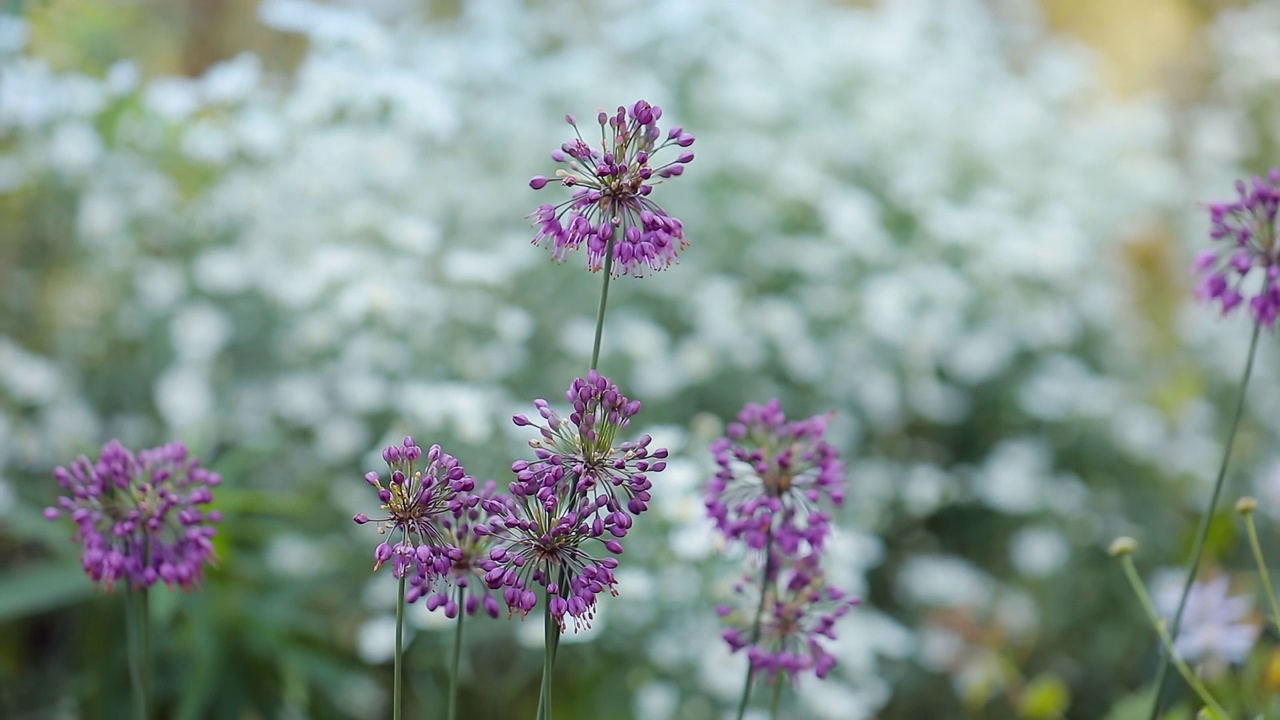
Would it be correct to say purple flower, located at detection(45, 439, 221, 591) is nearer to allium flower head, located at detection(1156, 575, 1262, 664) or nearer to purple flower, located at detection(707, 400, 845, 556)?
purple flower, located at detection(707, 400, 845, 556)

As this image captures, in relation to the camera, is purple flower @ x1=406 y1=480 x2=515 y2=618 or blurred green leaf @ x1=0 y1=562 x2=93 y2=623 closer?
purple flower @ x1=406 y1=480 x2=515 y2=618

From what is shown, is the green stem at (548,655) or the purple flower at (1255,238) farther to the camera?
the purple flower at (1255,238)

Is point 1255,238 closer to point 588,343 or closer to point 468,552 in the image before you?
point 468,552

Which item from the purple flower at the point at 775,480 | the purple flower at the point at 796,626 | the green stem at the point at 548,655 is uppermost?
the purple flower at the point at 775,480

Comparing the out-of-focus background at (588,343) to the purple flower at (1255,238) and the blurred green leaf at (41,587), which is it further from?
the purple flower at (1255,238)

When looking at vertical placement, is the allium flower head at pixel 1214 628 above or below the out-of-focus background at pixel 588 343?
below

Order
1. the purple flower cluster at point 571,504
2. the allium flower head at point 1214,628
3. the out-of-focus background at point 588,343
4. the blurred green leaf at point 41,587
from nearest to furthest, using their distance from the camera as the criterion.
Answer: the purple flower cluster at point 571,504
the allium flower head at point 1214,628
the blurred green leaf at point 41,587
the out-of-focus background at point 588,343

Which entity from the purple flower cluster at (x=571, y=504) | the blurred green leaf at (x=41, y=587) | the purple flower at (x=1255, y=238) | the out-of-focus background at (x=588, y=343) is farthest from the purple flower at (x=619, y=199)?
the blurred green leaf at (x=41, y=587)

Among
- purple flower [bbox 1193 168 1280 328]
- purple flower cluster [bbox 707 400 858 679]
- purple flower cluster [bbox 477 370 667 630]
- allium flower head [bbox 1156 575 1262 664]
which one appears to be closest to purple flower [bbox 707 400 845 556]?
purple flower cluster [bbox 707 400 858 679]
